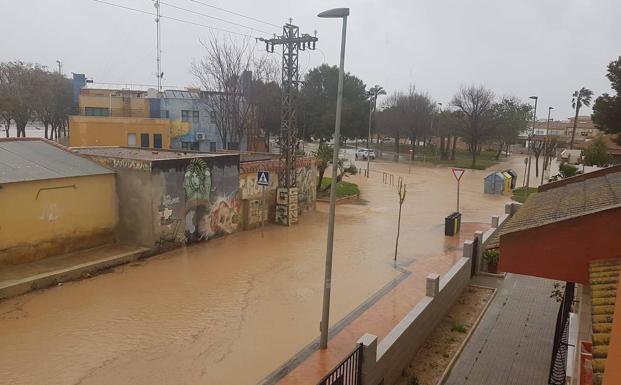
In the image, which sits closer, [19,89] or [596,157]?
[596,157]

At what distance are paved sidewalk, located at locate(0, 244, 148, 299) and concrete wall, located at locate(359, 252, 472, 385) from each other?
9.47 meters

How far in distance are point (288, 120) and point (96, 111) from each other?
95.2ft

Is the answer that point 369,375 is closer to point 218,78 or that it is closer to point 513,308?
point 513,308

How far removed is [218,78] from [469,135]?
34.7 metres

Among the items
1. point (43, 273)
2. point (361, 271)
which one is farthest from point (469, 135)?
point (43, 273)

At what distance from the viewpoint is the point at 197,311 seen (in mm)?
12031

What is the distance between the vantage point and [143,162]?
54.2 ft

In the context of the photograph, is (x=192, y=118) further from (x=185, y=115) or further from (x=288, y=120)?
(x=288, y=120)

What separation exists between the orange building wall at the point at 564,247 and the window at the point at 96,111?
43.9m

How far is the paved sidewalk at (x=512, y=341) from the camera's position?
30.8ft

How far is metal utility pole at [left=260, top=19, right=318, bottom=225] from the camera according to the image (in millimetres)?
21062

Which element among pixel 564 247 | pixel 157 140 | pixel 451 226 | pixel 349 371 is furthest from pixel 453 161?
pixel 564 247

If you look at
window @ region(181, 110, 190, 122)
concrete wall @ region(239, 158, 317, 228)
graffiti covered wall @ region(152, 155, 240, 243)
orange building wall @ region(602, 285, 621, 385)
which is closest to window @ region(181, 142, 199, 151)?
window @ region(181, 110, 190, 122)

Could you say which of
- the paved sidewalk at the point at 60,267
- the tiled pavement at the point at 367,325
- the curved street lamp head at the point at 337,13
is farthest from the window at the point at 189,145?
the curved street lamp head at the point at 337,13
